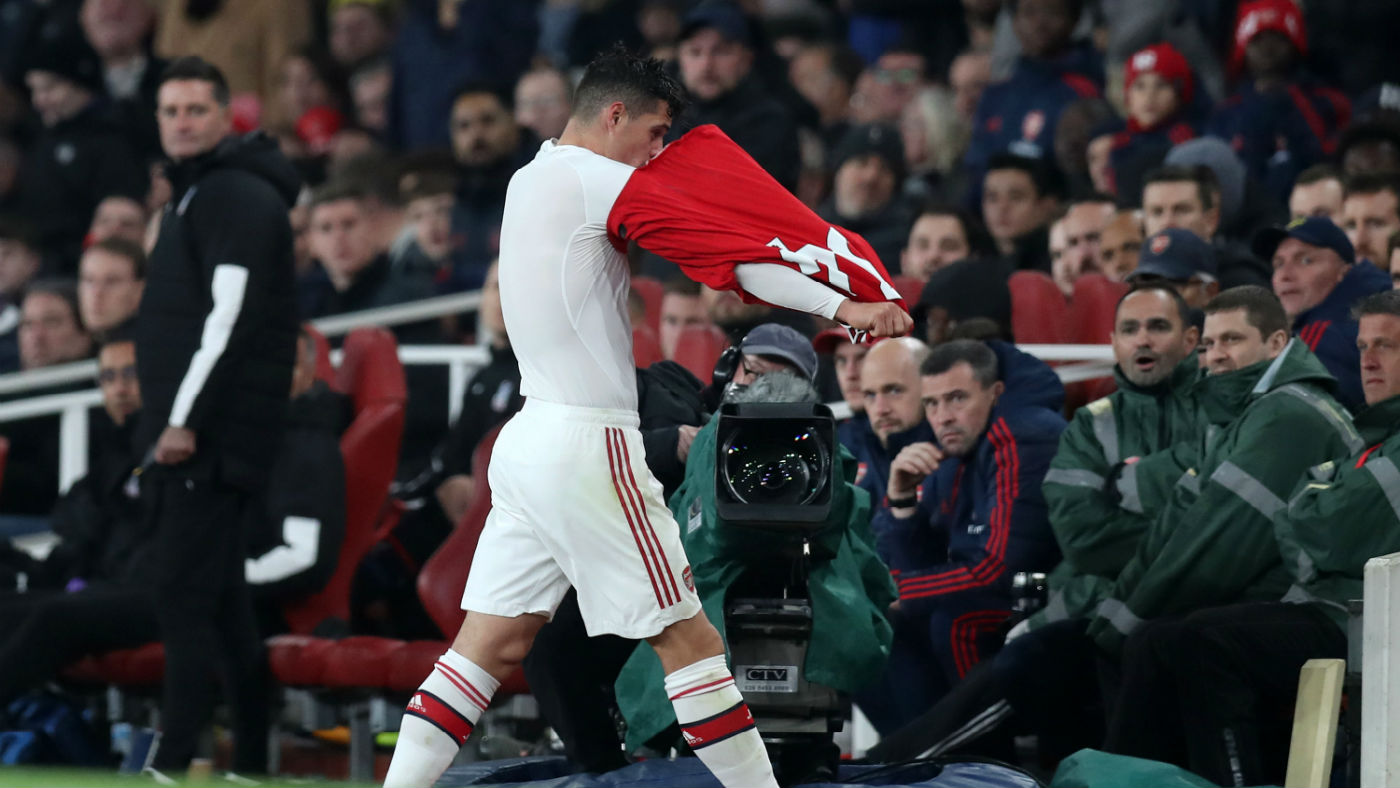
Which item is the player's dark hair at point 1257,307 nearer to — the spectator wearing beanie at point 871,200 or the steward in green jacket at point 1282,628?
the steward in green jacket at point 1282,628

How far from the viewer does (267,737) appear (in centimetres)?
683

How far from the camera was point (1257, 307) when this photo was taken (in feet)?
20.2

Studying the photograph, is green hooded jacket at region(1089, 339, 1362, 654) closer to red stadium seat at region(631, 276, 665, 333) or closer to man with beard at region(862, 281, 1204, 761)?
man with beard at region(862, 281, 1204, 761)

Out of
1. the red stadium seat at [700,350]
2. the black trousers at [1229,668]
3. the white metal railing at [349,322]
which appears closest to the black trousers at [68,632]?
the white metal railing at [349,322]

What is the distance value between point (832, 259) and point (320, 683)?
11.2ft

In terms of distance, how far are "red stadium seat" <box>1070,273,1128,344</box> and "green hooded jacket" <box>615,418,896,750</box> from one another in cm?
227

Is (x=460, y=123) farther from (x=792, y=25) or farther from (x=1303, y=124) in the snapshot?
(x=1303, y=124)

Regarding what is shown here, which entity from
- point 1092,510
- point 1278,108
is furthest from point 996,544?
point 1278,108

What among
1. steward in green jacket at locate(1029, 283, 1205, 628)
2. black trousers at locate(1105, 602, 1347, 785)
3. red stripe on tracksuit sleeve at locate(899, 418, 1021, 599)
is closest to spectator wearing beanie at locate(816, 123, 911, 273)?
red stripe on tracksuit sleeve at locate(899, 418, 1021, 599)

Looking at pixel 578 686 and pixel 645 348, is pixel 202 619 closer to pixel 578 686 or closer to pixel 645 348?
pixel 578 686

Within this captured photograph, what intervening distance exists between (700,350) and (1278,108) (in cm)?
310

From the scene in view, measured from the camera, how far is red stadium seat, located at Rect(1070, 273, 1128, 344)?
7.70 metres

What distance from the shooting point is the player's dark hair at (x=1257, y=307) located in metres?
6.16

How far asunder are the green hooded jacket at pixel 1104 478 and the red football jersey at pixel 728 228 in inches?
66.0
